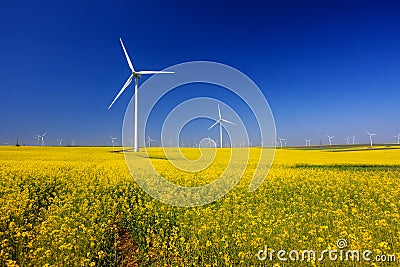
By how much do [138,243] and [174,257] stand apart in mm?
1819

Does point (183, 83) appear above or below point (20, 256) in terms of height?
above

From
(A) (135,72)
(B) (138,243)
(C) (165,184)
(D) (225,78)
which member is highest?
(A) (135,72)

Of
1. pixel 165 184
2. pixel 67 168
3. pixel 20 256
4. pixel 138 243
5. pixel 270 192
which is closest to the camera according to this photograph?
pixel 20 256

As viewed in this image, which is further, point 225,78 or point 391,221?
point 225,78

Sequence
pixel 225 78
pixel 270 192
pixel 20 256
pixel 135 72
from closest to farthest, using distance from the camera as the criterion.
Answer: pixel 20 256 < pixel 225 78 < pixel 270 192 < pixel 135 72

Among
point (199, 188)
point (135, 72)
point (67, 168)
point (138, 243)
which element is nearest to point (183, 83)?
point (199, 188)

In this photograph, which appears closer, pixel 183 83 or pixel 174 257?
pixel 174 257

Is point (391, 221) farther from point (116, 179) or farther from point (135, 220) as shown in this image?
point (116, 179)

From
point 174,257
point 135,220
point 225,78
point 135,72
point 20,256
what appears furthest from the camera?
point 135,72

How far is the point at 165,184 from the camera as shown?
14.8 metres

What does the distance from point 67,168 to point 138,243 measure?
516 inches

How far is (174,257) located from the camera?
666cm

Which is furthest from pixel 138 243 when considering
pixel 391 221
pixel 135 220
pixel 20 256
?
pixel 391 221

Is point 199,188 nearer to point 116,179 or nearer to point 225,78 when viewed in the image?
point 116,179
